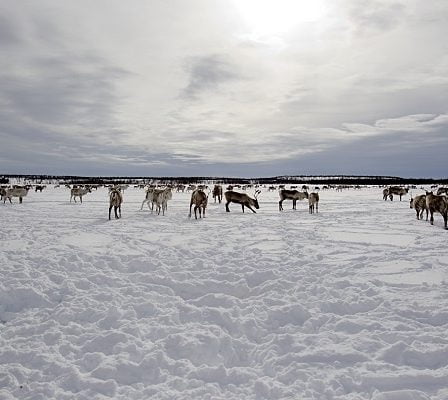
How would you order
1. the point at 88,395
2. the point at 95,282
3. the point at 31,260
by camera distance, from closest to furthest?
the point at 88,395
the point at 95,282
the point at 31,260

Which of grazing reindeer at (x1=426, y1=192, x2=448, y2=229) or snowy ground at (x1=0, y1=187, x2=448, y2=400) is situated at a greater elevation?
grazing reindeer at (x1=426, y1=192, x2=448, y2=229)

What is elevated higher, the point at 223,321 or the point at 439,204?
the point at 439,204

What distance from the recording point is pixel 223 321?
18.3 ft

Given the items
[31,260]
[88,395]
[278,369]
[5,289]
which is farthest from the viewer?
[31,260]

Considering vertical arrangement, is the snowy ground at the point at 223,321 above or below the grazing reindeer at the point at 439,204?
below

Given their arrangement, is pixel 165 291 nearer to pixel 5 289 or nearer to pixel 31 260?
pixel 5 289

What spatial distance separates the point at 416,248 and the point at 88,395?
888 cm

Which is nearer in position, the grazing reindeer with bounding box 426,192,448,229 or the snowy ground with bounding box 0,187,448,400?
the snowy ground with bounding box 0,187,448,400

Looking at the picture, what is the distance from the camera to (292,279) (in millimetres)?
7188

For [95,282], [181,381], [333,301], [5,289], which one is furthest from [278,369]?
[5,289]

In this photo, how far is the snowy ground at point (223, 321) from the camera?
4090 millimetres

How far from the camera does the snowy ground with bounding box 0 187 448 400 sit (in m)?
4.09

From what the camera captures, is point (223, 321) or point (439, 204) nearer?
point (223, 321)

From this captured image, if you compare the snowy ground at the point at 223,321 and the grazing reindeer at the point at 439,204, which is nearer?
the snowy ground at the point at 223,321
